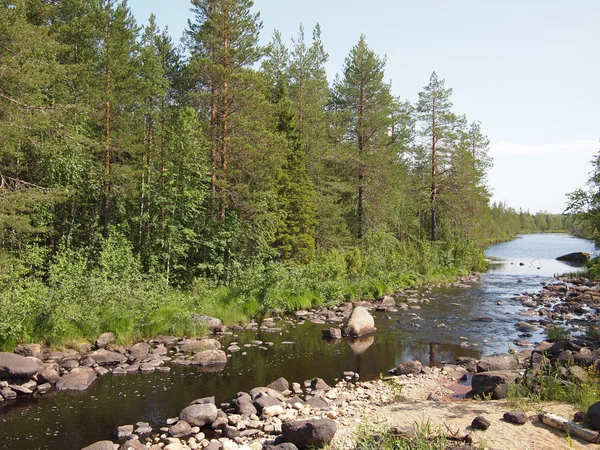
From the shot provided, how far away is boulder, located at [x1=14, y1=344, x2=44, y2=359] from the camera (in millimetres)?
13445

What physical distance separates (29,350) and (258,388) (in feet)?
Result: 23.4

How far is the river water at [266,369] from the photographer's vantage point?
31.7ft

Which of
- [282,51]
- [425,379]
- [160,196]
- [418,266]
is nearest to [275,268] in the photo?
[160,196]

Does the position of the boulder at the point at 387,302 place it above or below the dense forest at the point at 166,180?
below

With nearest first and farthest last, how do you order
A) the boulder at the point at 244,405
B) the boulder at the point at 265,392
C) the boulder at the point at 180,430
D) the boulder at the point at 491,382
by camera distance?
the boulder at the point at 180,430, the boulder at the point at 244,405, the boulder at the point at 491,382, the boulder at the point at 265,392

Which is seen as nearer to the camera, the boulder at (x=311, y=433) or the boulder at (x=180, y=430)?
the boulder at (x=311, y=433)

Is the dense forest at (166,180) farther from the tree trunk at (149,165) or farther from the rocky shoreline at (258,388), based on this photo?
the rocky shoreline at (258,388)

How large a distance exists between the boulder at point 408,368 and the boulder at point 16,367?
31.8 ft

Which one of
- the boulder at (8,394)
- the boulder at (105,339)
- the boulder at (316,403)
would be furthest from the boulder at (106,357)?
the boulder at (316,403)

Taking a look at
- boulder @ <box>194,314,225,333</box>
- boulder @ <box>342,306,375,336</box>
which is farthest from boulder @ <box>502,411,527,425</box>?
boulder @ <box>194,314,225,333</box>

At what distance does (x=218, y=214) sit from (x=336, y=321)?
815cm

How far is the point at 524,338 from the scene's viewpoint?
1758 cm

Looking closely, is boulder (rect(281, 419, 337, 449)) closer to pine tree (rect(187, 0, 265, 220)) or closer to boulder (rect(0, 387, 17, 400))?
boulder (rect(0, 387, 17, 400))

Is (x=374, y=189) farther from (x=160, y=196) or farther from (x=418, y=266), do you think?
(x=160, y=196)
